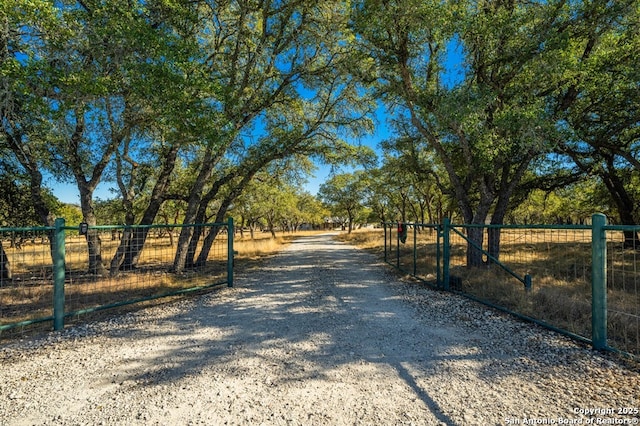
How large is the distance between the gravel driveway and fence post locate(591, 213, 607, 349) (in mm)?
312

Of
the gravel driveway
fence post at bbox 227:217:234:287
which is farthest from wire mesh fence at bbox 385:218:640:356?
fence post at bbox 227:217:234:287

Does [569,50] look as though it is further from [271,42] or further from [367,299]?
[271,42]

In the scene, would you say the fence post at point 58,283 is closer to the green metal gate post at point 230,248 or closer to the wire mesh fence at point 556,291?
the green metal gate post at point 230,248

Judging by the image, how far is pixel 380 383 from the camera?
3.00m

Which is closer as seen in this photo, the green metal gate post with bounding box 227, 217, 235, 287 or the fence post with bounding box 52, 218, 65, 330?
the fence post with bounding box 52, 218, 65, 330

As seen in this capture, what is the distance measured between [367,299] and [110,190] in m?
11.3

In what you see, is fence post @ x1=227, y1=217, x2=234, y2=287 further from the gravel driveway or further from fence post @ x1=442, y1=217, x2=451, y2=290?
fence post @ x1=442, y1=217, x2=451, y2=290

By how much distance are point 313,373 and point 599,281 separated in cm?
355

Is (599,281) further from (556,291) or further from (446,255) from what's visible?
(446,255)

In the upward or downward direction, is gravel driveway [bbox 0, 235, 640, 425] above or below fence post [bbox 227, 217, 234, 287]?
below

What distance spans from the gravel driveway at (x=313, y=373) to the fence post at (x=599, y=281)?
1.02 ft

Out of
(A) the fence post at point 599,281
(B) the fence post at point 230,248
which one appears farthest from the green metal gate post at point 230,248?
(A) the fence post at point 599,281

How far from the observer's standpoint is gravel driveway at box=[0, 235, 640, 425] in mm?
2541

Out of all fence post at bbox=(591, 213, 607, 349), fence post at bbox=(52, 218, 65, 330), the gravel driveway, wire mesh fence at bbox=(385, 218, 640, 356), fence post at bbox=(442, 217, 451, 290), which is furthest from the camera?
fence post at bbox=(442, 217, 451, 290)
